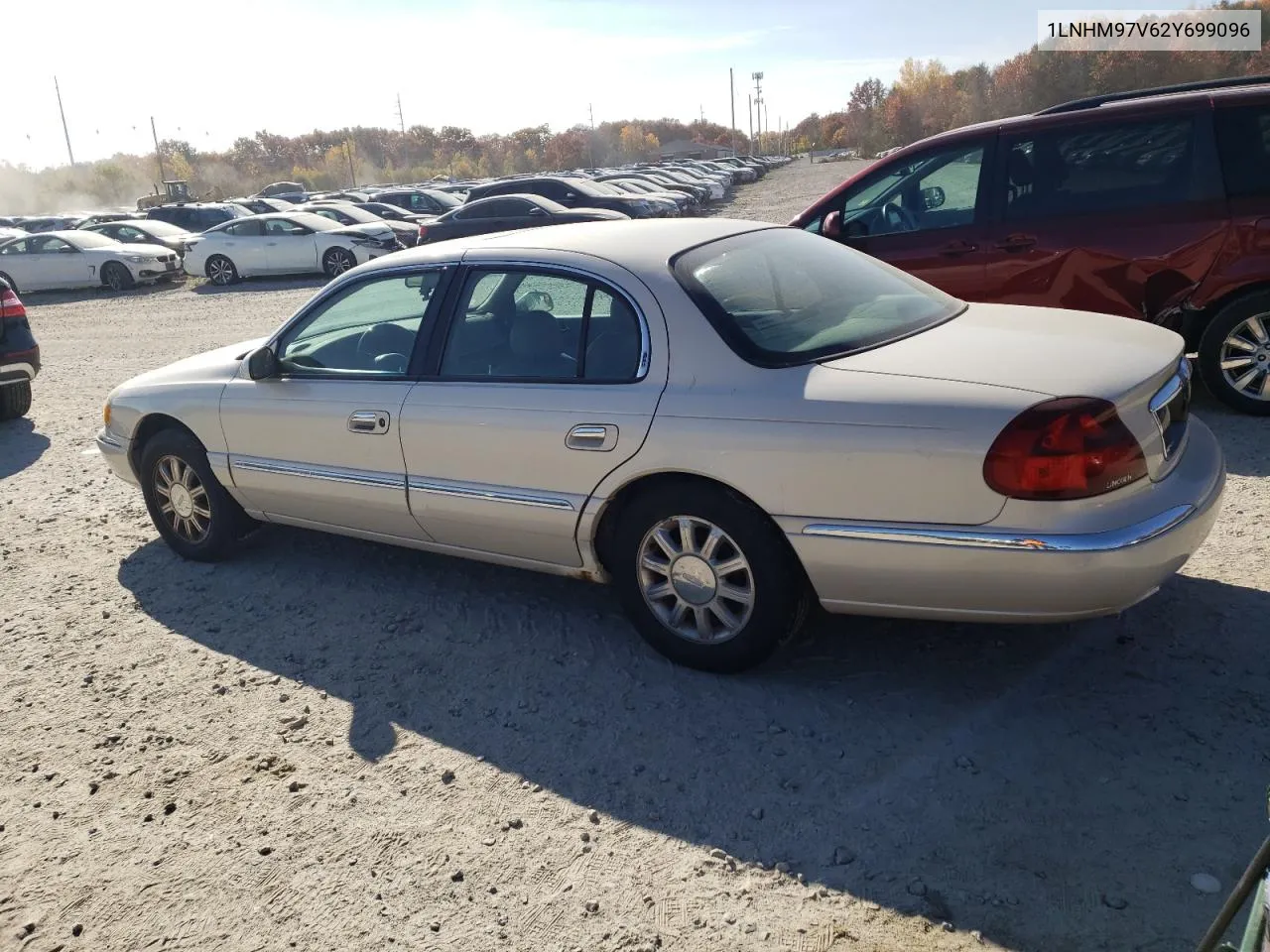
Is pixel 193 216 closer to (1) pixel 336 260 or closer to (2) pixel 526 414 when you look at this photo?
(1) pixel 336 260

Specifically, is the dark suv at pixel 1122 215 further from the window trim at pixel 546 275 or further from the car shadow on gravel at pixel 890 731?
the window trim at pixel 546 275

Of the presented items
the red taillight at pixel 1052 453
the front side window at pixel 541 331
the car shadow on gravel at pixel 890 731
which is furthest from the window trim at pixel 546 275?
the red taillight at pixel 1052 453

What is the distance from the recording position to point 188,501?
5387 millimetres

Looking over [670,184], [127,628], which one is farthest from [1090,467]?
[670,184]

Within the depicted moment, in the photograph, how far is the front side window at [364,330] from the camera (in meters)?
4.50

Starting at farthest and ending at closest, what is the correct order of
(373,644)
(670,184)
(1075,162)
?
(670,184), (1075,162), (373,644)

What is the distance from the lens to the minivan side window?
20.8ft

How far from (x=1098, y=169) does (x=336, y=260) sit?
16.2 m

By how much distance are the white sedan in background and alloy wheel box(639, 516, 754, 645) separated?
17.0 metres

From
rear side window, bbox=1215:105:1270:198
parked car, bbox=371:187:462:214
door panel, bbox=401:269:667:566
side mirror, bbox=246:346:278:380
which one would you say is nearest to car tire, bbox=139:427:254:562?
side mirror, bbox=246:346:278:380

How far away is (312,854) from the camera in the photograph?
3.06m

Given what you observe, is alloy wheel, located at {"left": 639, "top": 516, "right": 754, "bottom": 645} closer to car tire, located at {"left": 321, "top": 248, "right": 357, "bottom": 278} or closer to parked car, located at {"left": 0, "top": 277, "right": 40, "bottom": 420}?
parked car, located at {"left": 0, "top": 277, "right": 40, "bottom": 420}

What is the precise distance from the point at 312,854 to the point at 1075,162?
5.98 m

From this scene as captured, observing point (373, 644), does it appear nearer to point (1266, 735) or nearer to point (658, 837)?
point (658, 837)
